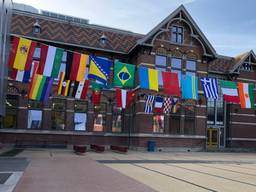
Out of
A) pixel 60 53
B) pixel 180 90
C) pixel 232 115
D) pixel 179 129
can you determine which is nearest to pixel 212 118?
pixel 232 115

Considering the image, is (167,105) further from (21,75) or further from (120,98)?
(21,75)

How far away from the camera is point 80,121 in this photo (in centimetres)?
3144

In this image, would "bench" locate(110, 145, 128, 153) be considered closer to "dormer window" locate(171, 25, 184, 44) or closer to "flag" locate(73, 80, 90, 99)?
"flag" locate(73, 80, 90, 99)

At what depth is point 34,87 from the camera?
2302 cm

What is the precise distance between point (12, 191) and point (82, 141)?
21.5m

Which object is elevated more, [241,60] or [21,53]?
[241,60]

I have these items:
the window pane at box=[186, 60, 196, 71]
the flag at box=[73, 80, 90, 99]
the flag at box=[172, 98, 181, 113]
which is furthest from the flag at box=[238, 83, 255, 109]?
the flag at box=[73, 80, 90, 99]

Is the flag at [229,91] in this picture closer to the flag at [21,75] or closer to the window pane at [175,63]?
the window pane at [175,63]

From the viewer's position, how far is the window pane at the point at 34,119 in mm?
29844

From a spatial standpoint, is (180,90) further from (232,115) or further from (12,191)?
(12,191)

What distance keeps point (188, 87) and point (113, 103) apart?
909cm

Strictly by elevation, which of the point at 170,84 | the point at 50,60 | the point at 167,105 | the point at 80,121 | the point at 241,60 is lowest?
the point at 80,121

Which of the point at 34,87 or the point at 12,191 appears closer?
the point at 12,191

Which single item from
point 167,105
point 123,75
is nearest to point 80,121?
point 167,105
